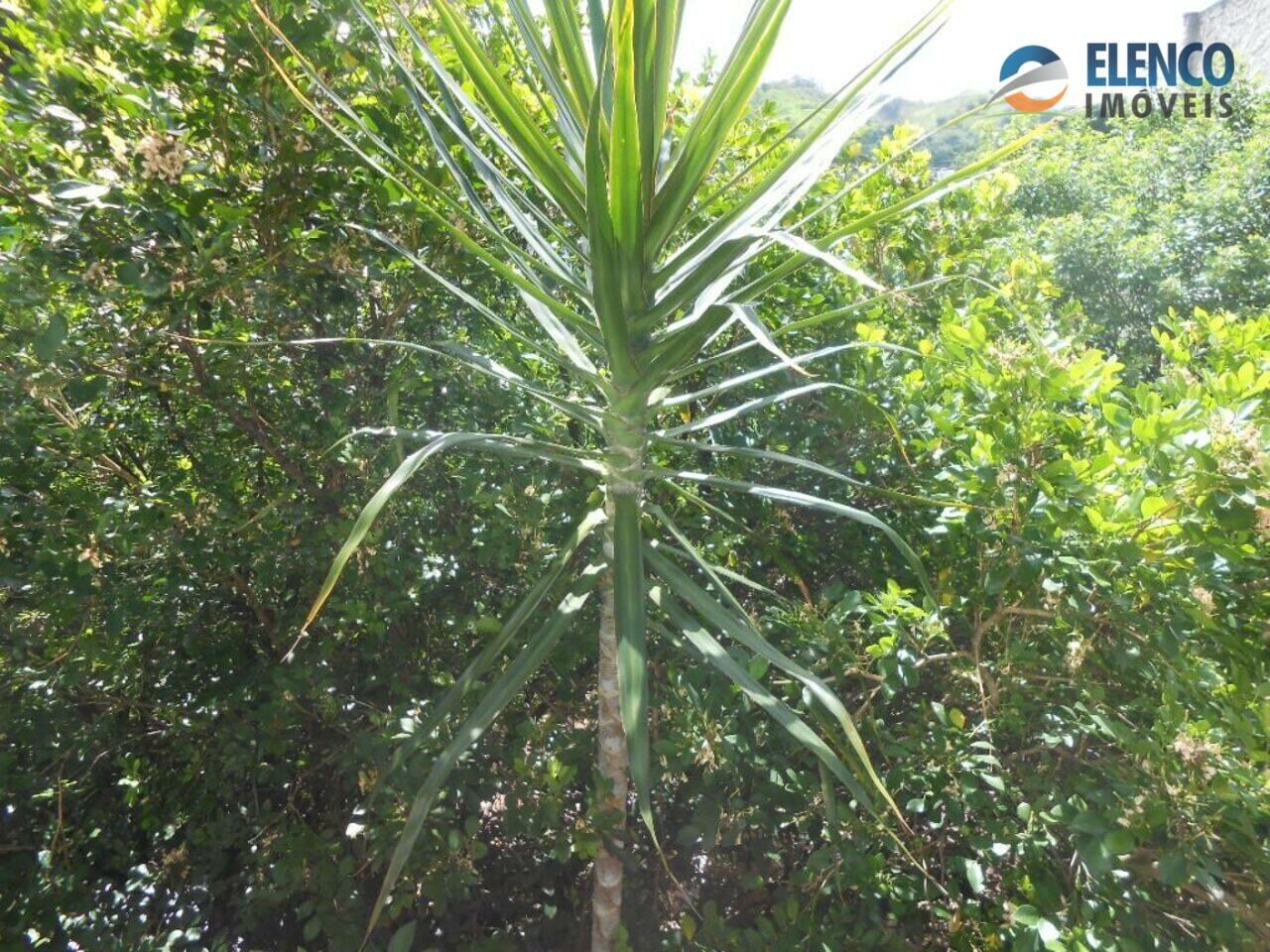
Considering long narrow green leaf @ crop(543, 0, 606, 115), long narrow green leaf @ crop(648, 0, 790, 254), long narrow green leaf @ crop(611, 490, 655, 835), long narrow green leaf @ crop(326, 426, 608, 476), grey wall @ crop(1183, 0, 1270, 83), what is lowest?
long narrow green leaf @ crop(611, 490, 655, 835)

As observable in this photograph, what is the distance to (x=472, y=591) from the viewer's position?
6.09 ft

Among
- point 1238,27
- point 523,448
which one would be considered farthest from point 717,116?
point 1238,27

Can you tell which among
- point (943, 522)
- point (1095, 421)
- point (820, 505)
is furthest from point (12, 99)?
point (1095, 421)

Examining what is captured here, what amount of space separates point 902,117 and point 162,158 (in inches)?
84.9

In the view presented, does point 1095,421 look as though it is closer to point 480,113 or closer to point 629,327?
point 629,327

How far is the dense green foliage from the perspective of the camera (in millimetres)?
1362

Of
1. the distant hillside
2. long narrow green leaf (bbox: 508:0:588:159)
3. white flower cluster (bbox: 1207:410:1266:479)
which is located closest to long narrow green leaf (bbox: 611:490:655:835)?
long narrow green leaf (bbox: 508:0:588:159)

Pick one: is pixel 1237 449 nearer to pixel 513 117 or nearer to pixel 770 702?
pixel 770 702

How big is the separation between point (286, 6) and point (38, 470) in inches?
39.8

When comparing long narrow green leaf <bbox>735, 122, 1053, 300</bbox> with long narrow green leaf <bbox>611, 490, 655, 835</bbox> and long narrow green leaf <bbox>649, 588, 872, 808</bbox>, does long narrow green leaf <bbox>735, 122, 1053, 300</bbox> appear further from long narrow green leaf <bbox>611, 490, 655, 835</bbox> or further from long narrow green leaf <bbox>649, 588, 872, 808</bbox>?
long narrow green leaf <bbox>649, 588, 872, 808</bbox>

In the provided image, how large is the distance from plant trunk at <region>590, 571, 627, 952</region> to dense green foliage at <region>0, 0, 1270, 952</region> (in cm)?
8

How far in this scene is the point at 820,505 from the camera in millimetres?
1303

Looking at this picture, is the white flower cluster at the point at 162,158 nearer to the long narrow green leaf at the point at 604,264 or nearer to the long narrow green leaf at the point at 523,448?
the long narrow green leaf at the point at 523,448

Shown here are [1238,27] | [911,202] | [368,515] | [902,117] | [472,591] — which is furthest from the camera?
[1238,27]
